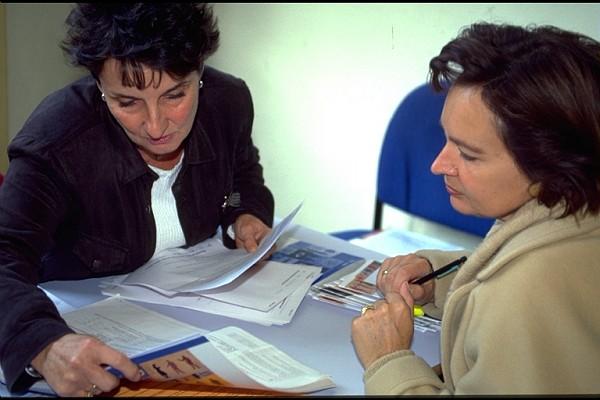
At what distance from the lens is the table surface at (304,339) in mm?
1238

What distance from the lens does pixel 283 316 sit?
1.49 meters

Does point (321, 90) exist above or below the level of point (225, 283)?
above

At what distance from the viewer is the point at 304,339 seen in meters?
1.42

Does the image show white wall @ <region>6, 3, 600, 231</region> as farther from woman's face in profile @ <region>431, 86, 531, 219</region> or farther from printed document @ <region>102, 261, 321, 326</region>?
woman's face in profile @ <region>431, 86, 531, 219</region>

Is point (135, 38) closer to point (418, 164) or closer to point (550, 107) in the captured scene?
point (550, 107)

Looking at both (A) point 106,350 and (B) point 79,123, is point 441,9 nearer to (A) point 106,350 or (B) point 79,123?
(B) point 79,123

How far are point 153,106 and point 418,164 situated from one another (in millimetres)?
1342

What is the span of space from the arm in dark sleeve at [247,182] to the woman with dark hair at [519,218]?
0.64m

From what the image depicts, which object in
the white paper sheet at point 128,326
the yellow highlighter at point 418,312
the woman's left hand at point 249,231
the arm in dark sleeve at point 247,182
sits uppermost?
the arm in dark sleeve at point 247,182

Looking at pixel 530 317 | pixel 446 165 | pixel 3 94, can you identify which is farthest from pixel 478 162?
pixel 3 94

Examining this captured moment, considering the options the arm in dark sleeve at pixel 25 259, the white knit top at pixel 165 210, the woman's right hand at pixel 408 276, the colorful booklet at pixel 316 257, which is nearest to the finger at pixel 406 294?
the woman's right hand at pixel 408 276

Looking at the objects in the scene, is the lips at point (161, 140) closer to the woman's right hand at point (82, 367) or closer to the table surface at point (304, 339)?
the table surface at point (304, 339)

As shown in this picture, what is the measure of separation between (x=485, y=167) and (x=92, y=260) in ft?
2.79

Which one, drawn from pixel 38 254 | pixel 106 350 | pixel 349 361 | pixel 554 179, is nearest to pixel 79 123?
pixel 38 254
